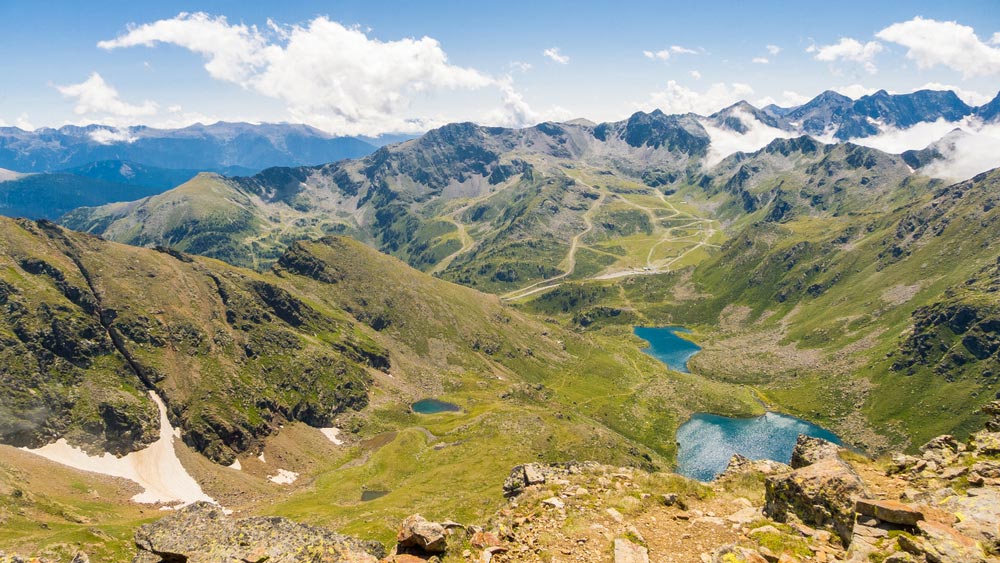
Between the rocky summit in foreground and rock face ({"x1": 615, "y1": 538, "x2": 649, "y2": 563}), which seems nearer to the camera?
the rocky summit in foreground

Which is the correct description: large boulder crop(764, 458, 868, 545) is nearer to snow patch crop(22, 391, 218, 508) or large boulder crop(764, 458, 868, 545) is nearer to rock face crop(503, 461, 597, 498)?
rock face crop(503, 461, 597, 498)

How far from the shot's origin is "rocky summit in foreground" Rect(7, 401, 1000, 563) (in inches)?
762

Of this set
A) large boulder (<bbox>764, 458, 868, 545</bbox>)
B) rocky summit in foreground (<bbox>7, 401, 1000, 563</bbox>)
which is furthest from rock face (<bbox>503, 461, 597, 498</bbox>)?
large boulder (<bbox>764, 458, 868, 545</bbox>)

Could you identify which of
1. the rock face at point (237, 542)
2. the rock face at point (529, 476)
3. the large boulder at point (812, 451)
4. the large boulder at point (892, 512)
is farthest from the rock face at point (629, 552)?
the rock face at point (529, 476)

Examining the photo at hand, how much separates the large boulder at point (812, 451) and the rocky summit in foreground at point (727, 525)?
0.42 ft

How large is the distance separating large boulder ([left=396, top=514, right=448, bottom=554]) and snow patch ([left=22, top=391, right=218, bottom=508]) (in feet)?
526

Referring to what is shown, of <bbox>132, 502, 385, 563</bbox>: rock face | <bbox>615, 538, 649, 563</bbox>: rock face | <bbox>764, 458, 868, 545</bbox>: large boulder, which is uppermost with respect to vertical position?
<bbox>764, 458, 868, 545</bbox>: large boulder

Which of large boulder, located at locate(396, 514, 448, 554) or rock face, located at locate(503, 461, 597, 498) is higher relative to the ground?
large boulder, located at locate(396, 514, 448, 554)

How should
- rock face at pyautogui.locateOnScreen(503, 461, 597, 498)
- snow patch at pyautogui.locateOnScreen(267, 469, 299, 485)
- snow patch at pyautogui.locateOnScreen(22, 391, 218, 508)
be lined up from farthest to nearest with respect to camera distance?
snow patch at pyautogui.locateOnScreen(267, 469, 299, 485) → snow patch at pyautogui.locateOnScreen(22, 391, 218, 508) → rock face at pyautogui.locateOnScreen(503, 461, 597, 498)

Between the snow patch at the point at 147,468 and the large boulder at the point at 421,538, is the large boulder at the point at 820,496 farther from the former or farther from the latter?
the snow patch at the point at 147,468

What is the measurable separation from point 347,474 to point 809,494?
184 meters

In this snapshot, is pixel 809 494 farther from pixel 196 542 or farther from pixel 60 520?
pixel 60 520

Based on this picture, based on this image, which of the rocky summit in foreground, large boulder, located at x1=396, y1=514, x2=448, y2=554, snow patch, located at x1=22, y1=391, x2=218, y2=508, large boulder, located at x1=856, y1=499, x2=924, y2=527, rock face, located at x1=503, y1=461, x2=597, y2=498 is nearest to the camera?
large boulder, located at x1=856, y1=499, x2=924, y2=527

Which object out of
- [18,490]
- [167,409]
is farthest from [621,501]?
[167,409]
